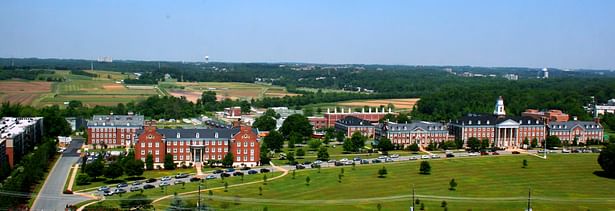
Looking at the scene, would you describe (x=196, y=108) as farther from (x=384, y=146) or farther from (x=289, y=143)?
(x=384, y=146)

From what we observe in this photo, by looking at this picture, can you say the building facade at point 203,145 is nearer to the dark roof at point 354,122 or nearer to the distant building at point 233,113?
the dark roof at point 354,122

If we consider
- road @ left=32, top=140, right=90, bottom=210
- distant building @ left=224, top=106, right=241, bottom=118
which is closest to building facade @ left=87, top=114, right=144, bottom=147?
road @ left=32, top=140, right=90, bottom=210

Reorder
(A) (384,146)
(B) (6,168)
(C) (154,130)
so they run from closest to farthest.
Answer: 1. (B) (6,168)
2. (C) (154,130)
3. (A) (384,146)

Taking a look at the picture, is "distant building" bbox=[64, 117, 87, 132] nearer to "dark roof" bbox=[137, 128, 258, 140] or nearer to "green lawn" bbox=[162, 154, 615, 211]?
"dark roof" bbox=[137, 128, 258, 140]

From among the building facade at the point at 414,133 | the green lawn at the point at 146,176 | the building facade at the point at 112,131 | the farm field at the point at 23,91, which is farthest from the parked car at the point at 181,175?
the farm field at the point at 23,91

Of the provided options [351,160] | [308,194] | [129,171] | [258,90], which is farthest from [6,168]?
[258,90]

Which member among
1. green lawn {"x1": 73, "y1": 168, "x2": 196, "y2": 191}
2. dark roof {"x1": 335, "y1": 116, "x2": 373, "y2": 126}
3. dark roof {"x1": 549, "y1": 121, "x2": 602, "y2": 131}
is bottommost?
green lawn {"x1": 73, "y1": 168, "x2": 196, "y2": 191}

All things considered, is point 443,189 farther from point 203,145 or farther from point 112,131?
point 112,131
